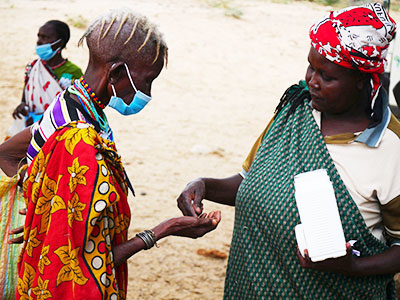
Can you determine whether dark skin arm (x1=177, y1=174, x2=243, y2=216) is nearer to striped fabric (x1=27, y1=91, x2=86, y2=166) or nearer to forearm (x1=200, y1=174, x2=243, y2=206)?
forearm (x1=200, y1=174, x2=243, y2=206)

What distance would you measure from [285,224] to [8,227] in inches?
51.5

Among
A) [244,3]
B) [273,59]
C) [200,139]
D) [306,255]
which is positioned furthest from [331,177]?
[244,3]

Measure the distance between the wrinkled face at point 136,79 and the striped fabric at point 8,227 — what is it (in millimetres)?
682

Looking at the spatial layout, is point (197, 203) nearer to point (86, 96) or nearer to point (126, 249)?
point (126, 249)

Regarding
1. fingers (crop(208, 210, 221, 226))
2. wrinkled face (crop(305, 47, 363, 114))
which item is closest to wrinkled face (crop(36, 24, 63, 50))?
fingers (crop(208, 210, 221, 226))

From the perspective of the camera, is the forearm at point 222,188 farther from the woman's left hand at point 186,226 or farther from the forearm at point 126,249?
the forearm at point 126,249

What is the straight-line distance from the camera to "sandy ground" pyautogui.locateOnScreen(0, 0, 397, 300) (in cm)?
456

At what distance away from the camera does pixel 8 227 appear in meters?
2.44

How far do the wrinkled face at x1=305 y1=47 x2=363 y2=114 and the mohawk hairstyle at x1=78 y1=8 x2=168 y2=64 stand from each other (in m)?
0.63

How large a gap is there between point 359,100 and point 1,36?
36.2ft

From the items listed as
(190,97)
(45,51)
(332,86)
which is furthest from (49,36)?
(190,97)

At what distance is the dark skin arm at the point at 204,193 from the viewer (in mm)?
2189

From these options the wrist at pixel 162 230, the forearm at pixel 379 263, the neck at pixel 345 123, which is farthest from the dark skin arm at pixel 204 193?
the forearm at pixel 379 263

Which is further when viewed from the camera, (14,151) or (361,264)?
(14,151)
